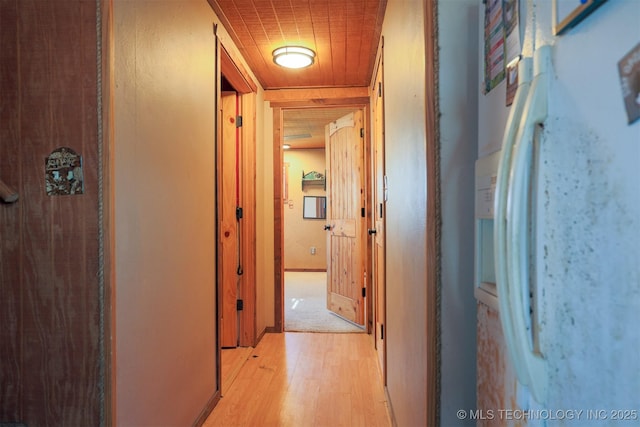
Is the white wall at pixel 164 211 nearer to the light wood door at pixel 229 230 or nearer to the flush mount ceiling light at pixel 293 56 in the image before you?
the flush mount ceiling light at pixel 293 56

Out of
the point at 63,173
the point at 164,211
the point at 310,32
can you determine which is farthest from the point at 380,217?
the point at 63,173

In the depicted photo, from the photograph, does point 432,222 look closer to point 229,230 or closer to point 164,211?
point 164,211

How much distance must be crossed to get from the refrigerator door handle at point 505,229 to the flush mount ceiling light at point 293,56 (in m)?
2.25

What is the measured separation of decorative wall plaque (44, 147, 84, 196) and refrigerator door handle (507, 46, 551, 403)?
1.16 m

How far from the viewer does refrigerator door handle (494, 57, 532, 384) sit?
0.63 metres

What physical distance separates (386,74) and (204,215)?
4.34 feet

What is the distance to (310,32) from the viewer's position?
95.7 inches

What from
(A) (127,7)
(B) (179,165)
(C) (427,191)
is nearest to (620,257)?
(C) (427,191)

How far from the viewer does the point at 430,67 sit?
1056mm

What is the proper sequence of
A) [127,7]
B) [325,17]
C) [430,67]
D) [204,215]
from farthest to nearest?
[325,17] < [204,215] < [127,7] < [430,67]

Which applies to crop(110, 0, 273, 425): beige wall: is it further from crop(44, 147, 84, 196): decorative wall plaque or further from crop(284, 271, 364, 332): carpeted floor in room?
crop(284, 271, 364, 332): carpeted floor in room

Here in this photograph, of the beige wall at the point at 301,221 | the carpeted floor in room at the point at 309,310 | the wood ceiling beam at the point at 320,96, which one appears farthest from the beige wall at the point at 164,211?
the beige wall at the point at 301,221

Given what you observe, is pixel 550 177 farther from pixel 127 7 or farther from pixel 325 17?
pixel 325 17

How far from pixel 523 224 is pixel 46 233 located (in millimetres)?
1272
